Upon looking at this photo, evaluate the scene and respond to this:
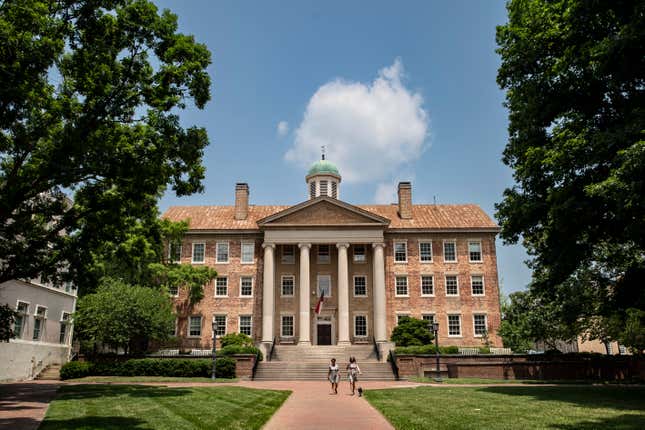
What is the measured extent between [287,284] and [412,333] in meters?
11.3

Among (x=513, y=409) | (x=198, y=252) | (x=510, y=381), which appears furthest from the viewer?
(x=198, y=252)

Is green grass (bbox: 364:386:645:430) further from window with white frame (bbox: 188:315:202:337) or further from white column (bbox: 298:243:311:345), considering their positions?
window with white frame (bbox: 188:315:202:337)

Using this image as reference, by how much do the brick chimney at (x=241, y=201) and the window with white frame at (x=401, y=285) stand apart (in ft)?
46.4

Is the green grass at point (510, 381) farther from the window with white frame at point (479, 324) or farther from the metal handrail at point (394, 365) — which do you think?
the window with white frame at point (479, 324)

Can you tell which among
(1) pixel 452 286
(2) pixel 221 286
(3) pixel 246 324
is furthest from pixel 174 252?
(1) pixel 452 286

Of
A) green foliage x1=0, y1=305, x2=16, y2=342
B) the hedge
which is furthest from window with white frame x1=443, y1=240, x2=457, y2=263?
green foliage x1=0, y1=305, x2=16, y2=342

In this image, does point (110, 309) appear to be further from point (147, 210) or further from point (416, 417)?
point (416, 417)

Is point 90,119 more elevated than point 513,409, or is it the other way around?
point 90,119

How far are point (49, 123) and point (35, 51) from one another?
332 centimetres

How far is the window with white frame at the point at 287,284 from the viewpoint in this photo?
141 ft

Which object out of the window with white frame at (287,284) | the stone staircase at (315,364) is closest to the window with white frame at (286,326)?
the window with white frame at (287,284)

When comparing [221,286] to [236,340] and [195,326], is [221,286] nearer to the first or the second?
[195,326]

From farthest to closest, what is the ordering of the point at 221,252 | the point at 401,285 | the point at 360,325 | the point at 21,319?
the point at 221,252, the point at 401,285, the point at 360,325, the point at 21,319

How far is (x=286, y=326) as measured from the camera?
4247 centimetres
